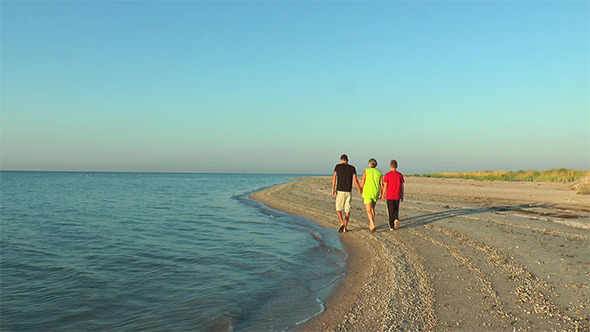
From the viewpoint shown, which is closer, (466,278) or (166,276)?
(466,278)

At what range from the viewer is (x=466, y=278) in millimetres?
6305

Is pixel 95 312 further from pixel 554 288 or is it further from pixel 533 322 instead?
pixel 554 288

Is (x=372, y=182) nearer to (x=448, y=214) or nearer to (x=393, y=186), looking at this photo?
(x=393, y=186)

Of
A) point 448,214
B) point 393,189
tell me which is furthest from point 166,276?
point 448,214

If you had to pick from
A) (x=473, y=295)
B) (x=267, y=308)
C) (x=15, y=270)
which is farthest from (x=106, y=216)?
(x=473, y=295)

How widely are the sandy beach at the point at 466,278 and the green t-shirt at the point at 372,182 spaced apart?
4.03 ft

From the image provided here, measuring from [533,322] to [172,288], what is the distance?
5.83m

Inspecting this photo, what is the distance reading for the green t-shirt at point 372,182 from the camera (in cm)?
1138

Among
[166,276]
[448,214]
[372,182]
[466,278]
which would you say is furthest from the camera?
[448,214]

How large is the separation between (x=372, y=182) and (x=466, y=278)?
5314mm

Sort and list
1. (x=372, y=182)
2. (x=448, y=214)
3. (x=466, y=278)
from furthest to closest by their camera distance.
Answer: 1. (x=448, y=214)
2. (x=372, y=182)
3. (x=466, y=278)

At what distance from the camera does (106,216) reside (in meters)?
18.6

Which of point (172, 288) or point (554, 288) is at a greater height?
point (554, 288)

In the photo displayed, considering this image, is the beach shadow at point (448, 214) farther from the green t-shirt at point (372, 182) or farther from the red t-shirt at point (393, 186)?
the green t-shirt at point (372, 182)
